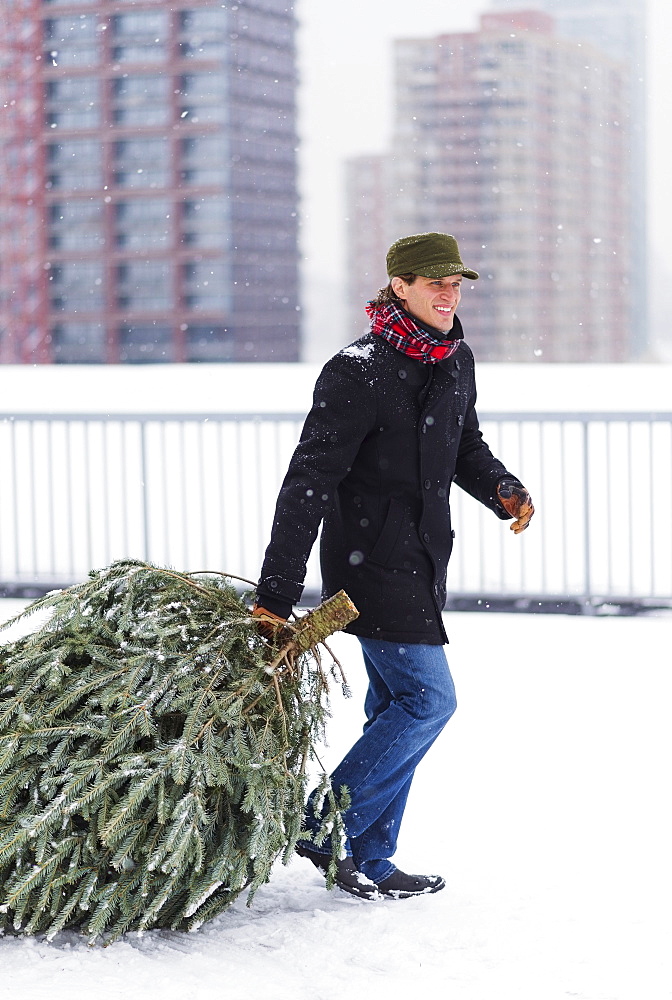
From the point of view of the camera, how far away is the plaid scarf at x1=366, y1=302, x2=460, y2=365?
9.64ft

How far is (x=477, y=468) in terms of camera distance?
329cm

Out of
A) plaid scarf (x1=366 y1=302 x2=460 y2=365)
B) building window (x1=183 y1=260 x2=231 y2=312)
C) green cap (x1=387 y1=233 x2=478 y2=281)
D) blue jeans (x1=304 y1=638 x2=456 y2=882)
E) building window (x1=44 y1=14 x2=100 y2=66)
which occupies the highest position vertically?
building window (x1=44 y1=14 x2=100 y2=66)

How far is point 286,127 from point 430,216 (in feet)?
21.1

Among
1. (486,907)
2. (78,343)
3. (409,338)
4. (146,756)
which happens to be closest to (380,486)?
(409,338)

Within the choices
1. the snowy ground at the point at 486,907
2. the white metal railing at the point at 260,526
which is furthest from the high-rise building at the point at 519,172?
the snowy ground at the point at 486,907

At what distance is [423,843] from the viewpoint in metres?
3.53

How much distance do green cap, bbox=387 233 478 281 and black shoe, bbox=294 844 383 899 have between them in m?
1.47

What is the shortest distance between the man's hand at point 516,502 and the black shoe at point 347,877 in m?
0.98

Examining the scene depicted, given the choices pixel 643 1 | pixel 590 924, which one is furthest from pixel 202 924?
pixel 643 1

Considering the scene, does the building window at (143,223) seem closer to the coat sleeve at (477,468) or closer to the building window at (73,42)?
the building window at (73,42)

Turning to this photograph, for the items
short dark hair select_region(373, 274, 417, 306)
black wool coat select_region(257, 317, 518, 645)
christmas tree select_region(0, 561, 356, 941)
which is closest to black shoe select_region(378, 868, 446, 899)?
christmas tree select_region(0, 561, 356, 941)

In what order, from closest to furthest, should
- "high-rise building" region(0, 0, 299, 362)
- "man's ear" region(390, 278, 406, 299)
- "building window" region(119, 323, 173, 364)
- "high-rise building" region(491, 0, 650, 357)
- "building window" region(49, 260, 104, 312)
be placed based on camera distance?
"man's ear" region(390, 278, 406, 299) < "high-rise building" region(0, 0, 299, 362) < "high-rise building" region(491, 0, 650, 357) < "building window" region(119, 323, 173, 364) < "building window" region(49, 260, 104, 312)

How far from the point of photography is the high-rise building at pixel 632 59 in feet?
131

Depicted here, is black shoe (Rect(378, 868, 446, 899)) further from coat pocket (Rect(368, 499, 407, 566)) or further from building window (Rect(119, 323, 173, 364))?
building window (Rect(119, 323, 173, 364))
